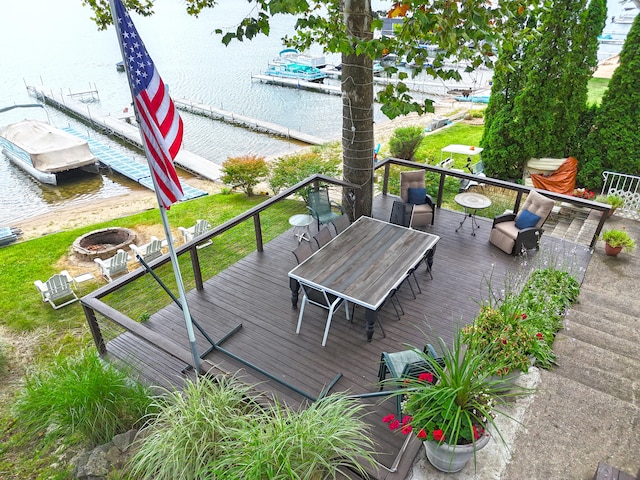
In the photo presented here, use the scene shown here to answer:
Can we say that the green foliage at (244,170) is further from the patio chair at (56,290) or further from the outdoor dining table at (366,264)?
the outdoor dining table at (366,264)

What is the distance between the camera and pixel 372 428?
370 centimetres

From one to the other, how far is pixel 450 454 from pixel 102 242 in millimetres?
11292

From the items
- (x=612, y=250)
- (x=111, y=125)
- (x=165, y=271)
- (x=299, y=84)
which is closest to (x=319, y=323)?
(x=612, y=250)

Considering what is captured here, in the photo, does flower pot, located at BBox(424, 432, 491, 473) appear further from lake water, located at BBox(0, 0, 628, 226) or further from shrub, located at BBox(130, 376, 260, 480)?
lake water, located at BBox(0, 0, 628, 226)

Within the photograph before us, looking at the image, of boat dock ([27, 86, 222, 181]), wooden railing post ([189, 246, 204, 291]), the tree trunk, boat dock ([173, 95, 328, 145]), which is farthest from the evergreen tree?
boat dock ([173, 95, 328, 145])

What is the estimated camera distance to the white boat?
1998cm

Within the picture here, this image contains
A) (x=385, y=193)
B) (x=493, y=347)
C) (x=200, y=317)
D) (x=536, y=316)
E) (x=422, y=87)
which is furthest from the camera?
(x=422, y=87)

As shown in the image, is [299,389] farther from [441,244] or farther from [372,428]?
[441,244]

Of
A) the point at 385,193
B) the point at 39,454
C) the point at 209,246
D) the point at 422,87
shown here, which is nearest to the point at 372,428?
the point at 39,454

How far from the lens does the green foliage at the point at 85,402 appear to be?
3.69 metres

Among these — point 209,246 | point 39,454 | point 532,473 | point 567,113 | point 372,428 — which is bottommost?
point 209,246

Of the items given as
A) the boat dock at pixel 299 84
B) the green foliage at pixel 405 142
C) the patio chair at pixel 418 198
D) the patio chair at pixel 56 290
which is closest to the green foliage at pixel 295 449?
the patio chair at pixel 418 198

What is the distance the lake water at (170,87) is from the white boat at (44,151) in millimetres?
625

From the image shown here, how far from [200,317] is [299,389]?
180 cm
